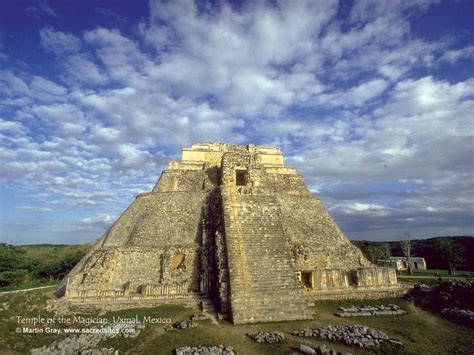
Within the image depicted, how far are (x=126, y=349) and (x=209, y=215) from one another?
9.94 meters

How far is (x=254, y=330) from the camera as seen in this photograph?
1095 cm

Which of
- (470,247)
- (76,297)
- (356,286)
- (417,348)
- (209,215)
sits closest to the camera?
(417,348)

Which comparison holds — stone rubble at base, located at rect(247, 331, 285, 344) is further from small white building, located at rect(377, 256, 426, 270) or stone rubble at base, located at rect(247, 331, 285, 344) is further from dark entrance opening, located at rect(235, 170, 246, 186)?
small white building, located at rect(377, 256, 426, 270)

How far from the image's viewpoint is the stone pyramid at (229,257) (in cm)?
1333

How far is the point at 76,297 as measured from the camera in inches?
580

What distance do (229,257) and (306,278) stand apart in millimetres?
4988

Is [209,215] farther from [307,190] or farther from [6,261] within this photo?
[6,261]

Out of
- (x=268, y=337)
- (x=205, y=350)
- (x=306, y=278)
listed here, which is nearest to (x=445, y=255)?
(x=306, y=278)

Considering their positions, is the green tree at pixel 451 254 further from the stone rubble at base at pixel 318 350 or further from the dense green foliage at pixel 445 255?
the stone rubble at base at pixel 318 350

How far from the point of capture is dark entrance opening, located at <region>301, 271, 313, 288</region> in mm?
16109

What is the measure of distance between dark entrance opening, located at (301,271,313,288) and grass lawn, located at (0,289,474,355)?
2.54m

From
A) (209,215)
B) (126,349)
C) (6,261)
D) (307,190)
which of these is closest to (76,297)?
(126,349)

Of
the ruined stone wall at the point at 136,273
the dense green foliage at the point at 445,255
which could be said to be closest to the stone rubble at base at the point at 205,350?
the ruined stone wall at the point at 136,273

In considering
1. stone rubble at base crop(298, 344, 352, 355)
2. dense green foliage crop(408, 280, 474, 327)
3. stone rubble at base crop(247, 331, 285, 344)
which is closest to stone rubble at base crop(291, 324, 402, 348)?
stone rubble at base crop(247, 331, 285, 344)
